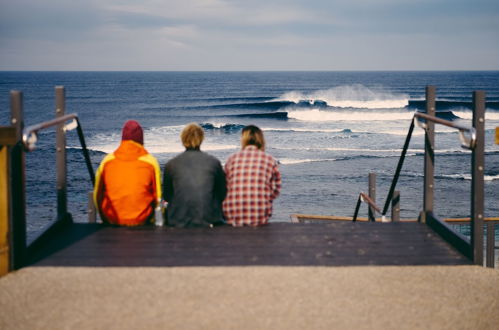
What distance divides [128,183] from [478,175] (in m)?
2.86

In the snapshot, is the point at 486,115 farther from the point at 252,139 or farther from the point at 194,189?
the point at 194,189

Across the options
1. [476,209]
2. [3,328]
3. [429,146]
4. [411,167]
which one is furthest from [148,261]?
[411,167]

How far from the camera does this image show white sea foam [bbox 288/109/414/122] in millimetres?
44562

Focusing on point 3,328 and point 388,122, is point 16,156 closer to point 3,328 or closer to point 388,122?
point 3,328

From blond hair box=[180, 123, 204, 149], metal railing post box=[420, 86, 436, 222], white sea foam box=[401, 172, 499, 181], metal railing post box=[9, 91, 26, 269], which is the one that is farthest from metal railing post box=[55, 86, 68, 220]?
white sea foam box=[401, 172, 499, 181]

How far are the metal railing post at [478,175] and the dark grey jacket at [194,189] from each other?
6.88 ft

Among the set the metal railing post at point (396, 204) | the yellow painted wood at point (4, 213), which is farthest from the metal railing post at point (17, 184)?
the metal railing post at point (396, 204)

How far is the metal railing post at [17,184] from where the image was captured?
4.00 m

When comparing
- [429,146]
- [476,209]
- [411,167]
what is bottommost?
[411,167]

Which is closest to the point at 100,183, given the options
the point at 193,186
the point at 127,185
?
the point at 127,185

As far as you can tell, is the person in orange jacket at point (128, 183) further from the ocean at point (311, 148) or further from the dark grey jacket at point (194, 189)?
the ocean at point (311, 148)

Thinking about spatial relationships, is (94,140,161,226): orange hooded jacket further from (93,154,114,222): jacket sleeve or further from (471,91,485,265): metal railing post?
(471,91,485,265): metal railing post

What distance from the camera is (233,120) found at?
4503 centimetres

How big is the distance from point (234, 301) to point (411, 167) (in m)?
20.0
